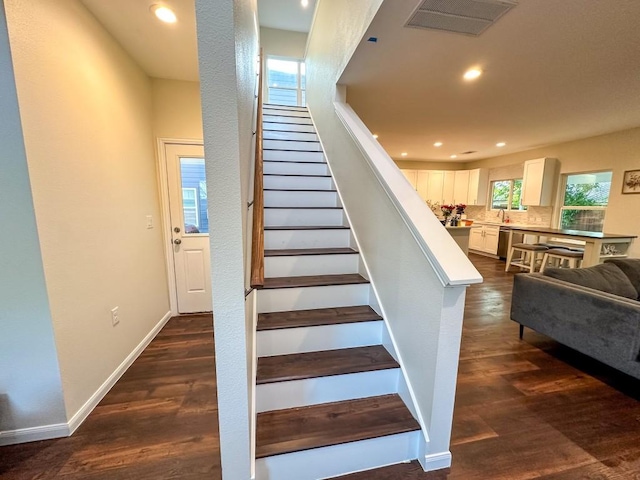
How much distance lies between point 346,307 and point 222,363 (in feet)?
3.64

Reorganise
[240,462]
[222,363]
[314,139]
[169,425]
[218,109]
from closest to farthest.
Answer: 1. [218,109]
2. [222,363]
3. [240,462]
4. [169,425]
5. [314,139]

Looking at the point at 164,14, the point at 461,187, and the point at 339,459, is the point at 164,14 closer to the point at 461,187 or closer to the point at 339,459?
the point at 339,459

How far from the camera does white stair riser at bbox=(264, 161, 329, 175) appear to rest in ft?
9.70

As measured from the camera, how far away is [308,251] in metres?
2.21

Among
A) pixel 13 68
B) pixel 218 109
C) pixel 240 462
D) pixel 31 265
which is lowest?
pixel 240 462

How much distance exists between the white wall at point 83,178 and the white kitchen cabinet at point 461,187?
24.7ft

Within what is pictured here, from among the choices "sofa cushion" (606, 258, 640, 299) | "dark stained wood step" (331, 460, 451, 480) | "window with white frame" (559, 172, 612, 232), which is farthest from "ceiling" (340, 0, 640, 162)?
"dark stained wood step" (331, 460, 451, 480)

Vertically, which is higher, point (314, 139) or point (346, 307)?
point (314, 139)

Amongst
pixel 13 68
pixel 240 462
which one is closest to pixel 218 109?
pixel 13 68

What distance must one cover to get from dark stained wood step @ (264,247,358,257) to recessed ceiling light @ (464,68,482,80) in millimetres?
1853

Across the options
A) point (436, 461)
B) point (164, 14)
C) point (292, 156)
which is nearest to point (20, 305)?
point (164, 14)

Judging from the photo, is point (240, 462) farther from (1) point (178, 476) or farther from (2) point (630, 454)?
(2) point (630, 454)

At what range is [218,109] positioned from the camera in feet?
2.95

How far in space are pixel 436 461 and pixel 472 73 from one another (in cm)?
288
